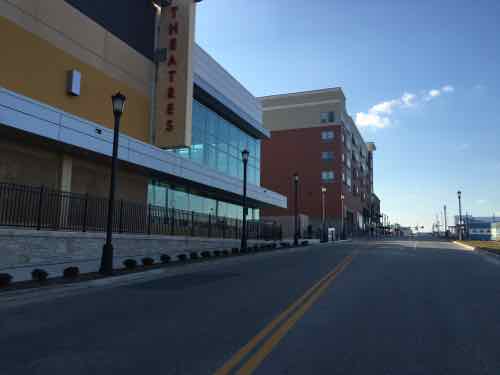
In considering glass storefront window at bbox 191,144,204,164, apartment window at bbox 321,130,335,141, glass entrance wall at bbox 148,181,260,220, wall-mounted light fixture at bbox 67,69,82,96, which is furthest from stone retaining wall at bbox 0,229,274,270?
apartment window at bbox 321,130,335,141

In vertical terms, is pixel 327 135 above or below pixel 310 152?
above

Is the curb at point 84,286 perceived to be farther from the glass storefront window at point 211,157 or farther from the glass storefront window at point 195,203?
the glass storefront window at point 211,157

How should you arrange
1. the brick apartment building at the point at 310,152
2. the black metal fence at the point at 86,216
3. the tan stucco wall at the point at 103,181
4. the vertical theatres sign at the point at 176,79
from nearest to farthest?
the black metal fence at the point at 86,216
the tan stucco wall at the point at 103,181
the vertical theatres sign at the point at 176,79
the brick apartment building at the point at 310,152

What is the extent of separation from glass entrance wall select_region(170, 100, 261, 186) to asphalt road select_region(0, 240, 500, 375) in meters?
17.9

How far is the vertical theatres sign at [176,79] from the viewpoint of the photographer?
2328 cm

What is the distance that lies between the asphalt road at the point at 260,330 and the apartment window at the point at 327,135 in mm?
70651

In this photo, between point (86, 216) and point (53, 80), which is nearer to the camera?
point (86, 216)

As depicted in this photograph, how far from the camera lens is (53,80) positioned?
1817 cm

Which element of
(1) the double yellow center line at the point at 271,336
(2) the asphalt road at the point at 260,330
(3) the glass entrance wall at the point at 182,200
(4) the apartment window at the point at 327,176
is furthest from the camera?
(4) the apartment window at the point at 327,176

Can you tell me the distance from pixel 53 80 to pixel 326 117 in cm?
6810

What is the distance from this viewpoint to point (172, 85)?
77.9 feet

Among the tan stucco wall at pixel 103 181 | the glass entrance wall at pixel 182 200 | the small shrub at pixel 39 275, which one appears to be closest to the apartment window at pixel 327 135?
the glass entrance wall at pixel 182 200

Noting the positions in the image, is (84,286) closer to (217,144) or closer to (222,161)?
(217,144)

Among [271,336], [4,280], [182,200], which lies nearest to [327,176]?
[182,200]
